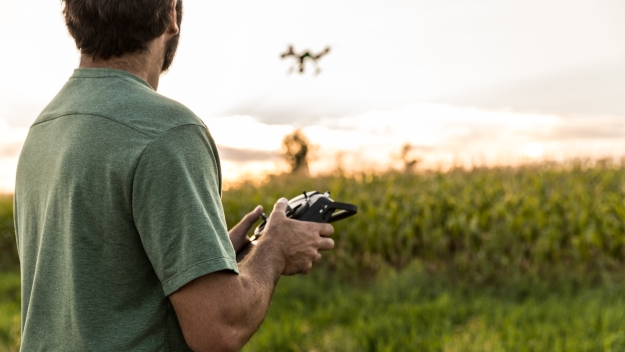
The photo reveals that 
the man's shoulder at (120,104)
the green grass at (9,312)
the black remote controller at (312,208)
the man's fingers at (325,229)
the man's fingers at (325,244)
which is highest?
the man's shoulder at (120,104)

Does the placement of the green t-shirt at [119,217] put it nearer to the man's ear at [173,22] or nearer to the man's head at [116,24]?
the man's head at [116,24]

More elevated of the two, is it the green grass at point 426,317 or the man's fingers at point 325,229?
the man's fingers at point 325,229

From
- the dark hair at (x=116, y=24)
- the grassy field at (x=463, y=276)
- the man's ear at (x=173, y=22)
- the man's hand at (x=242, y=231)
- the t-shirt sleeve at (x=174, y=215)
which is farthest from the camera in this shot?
the grassy field at (x=463, y=276)

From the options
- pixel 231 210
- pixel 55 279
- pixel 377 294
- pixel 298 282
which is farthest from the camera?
pixel 231 210

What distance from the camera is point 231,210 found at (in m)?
10.5

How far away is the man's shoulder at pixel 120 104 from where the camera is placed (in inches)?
71.1

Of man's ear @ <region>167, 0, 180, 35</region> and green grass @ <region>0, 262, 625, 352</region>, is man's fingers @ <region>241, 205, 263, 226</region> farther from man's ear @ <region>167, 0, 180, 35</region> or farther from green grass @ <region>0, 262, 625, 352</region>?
green grass @ <region>0, 262, 625, 352</region>

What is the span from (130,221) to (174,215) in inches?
7.2

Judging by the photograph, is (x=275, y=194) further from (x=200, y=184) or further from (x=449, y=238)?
(x=200, y=184)

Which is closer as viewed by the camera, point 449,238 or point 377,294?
point 377,294

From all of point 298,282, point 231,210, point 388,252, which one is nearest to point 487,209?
point 388,252

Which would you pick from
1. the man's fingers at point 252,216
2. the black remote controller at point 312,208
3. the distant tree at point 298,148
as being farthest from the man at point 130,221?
the distant tree at point 298,148

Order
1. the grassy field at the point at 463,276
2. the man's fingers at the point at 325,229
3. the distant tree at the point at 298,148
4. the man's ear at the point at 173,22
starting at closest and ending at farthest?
the man's ear at the point at 173,22 → the man's fingers at the point at 325,229 → the grassy field at the point at 463,276 → the distant tree at the point at 298,148

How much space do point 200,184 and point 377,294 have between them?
5687 millimetres
